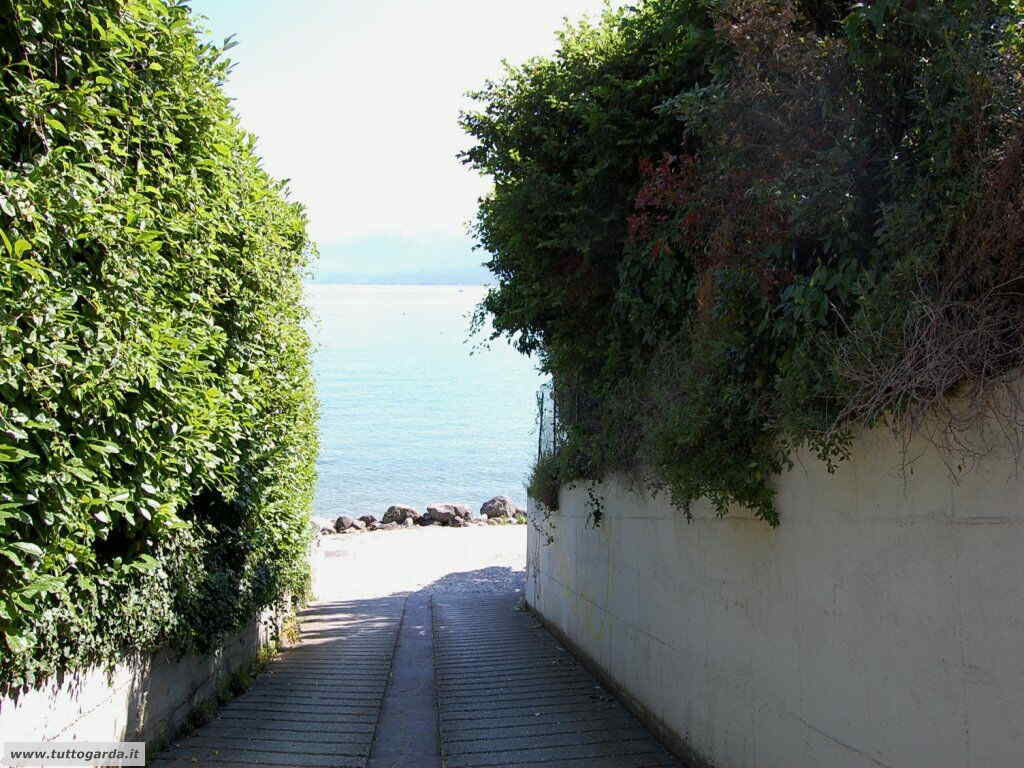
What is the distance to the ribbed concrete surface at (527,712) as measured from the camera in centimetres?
639

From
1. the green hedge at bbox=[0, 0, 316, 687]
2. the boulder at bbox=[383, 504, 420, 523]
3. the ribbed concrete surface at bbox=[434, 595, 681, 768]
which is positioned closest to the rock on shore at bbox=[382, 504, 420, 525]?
the boulder at bbox=[383, 504, 420, 523]

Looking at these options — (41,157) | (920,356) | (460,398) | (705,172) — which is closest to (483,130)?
(705,172)

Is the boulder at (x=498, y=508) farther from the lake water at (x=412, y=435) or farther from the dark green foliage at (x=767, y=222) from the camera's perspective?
the dark green foliage at (x=767, y=222)

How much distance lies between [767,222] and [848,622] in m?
2.23

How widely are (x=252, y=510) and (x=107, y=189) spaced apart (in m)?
4.19

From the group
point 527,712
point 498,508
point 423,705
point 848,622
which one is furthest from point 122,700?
point 498,508

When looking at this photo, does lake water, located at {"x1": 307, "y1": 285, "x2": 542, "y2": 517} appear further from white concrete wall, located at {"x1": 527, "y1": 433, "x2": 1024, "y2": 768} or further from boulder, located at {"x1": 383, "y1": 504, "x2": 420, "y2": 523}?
white concrete wall, located at {"x1": 527, "y1": 433, "x2": 1024, "y2": 768}

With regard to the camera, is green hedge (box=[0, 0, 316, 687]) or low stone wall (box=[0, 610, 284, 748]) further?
low stone wall (box=[0, 610, 284, 748])

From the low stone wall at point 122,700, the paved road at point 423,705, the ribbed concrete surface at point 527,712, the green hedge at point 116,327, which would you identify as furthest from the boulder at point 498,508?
the green hedge at point 116,327

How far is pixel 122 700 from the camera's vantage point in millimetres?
5457

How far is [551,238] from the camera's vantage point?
8180mm

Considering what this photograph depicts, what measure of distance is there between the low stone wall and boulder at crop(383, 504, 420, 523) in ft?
95.9

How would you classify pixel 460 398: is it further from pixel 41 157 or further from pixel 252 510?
pixel 41 157

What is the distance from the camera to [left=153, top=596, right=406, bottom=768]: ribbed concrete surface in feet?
20.2
